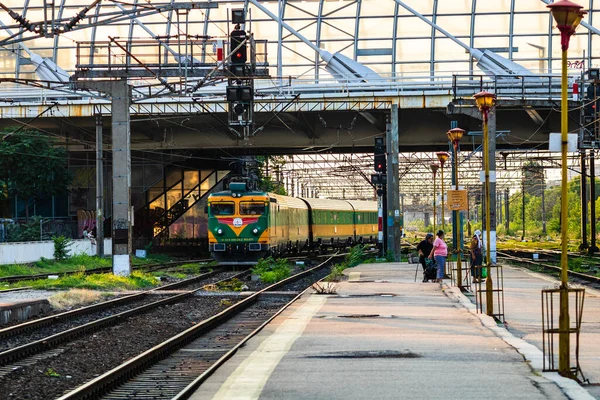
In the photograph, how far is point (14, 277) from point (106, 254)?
1866cm

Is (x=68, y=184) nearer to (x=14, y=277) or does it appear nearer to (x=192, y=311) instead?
(x=14, y=277)

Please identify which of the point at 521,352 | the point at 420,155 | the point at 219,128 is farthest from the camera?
the point at 420,155

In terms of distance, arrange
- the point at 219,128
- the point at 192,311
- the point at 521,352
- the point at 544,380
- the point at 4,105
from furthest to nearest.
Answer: the point at 219,128, the point at 4,105, the point at 192,311, the point at 521,352, the point at 544,380

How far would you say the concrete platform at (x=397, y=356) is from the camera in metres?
10.7

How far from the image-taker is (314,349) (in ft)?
47.5

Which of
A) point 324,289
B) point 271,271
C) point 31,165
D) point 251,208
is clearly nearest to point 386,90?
point 251,208

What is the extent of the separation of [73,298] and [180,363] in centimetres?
1191

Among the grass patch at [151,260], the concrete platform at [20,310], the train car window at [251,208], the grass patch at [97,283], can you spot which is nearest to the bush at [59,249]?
the grass patch at [151,260]

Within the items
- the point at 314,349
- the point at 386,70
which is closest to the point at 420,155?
the point at 386,70

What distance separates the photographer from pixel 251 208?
4356 cm

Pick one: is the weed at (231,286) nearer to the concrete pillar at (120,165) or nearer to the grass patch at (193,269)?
the concrete pillar at (120,165)

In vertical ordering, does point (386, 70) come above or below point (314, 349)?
above

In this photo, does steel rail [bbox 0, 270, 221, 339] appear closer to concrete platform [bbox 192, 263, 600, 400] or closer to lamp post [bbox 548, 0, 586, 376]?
concrete platform [bbox 192, 263, 600, 400]

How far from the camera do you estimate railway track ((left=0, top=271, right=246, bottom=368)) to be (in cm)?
1557
